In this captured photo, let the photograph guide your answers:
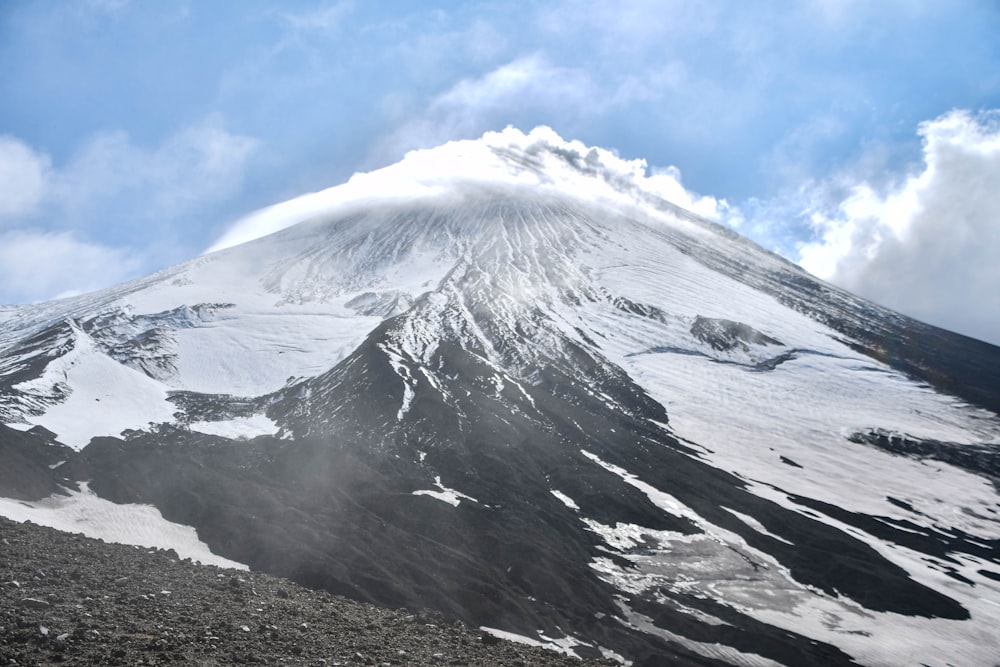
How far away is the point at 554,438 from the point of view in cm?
A: 7081

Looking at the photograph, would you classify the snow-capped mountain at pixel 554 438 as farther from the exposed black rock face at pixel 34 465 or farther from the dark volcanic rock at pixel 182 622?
the dark volcanic rock at pixel 182 622

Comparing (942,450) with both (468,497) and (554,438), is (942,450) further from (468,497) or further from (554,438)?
(468,497)

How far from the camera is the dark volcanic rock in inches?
609

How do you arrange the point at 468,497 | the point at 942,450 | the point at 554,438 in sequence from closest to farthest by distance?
the point at 468,497 < the point at 554,438 < the point at 942,450

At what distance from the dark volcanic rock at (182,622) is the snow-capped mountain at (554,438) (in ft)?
40.8

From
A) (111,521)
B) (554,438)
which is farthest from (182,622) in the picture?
(554,438)

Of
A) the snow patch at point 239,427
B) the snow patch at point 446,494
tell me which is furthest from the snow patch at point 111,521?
the snow patch at point 239,427

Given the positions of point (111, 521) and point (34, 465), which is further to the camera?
point (34, 465)

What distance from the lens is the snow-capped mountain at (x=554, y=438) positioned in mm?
44969

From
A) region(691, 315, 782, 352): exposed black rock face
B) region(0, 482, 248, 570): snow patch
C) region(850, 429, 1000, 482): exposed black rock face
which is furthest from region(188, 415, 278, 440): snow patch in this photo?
region(691, 315, 782, 352): exposed black rock face

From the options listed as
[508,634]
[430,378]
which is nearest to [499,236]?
[430,378]

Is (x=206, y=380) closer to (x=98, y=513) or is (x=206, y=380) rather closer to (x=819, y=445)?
(x=98, y=513)

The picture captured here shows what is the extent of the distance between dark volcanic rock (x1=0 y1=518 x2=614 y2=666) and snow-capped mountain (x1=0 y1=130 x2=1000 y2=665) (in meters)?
12.4

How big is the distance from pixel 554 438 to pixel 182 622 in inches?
2126
